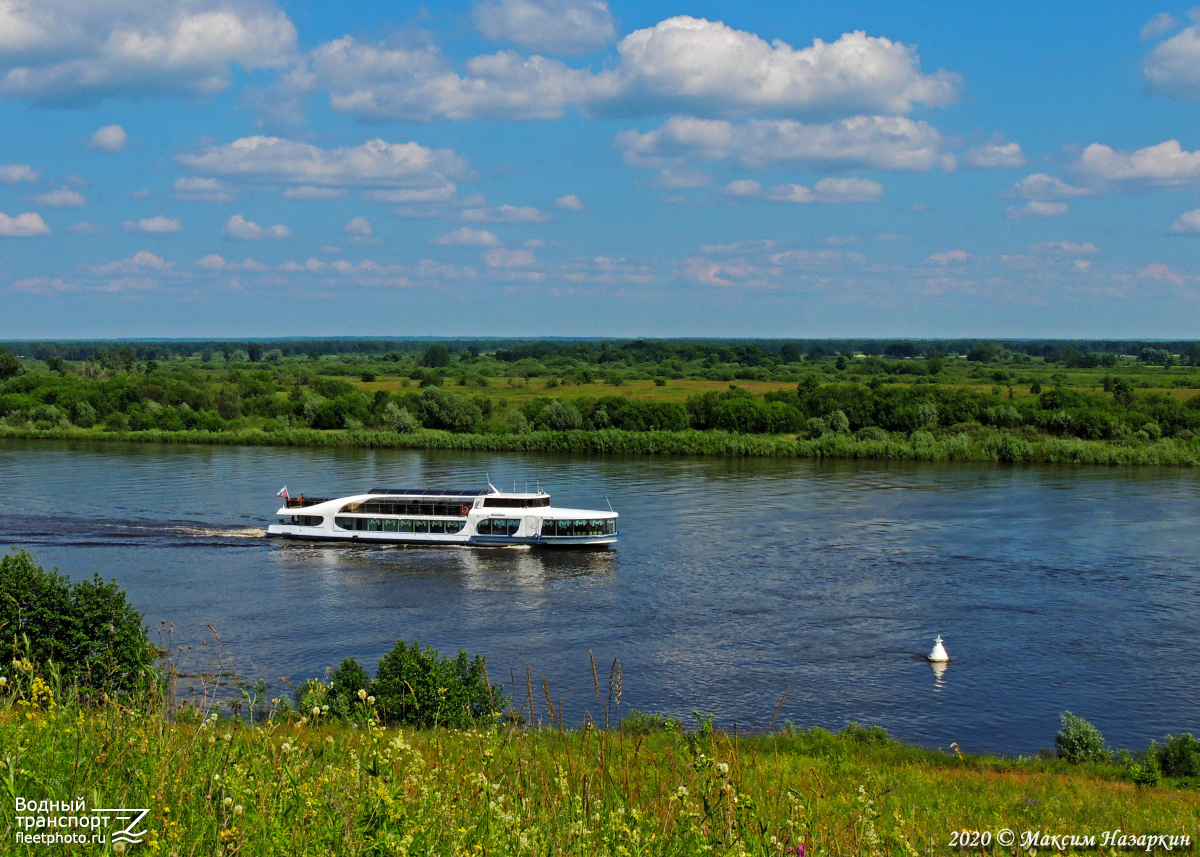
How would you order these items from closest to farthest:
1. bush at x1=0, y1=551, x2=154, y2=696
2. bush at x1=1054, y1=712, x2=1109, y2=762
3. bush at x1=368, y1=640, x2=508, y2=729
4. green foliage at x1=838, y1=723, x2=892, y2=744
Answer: bush at x1=1054, y1=712, x2=1109, y2=762 → bush at x1=368, y1=640, x2=508, y2=729 → green foliage at x1=838, y1=723, x2=892, y2=744 → bush at x1=0, y1=551, x2=154, y2=696

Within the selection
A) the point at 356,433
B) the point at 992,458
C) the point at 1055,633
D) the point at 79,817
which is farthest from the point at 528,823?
the point at 356,433

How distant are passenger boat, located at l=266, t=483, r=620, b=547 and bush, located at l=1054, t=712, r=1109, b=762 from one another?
29294 millimetres

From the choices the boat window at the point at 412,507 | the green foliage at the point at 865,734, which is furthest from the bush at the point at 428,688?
the boat window at the point at 412,507

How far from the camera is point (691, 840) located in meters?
5.65

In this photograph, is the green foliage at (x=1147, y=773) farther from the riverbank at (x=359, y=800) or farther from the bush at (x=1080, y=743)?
the riverbank at (x=359, y=800)

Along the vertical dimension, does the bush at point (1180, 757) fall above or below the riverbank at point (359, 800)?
below

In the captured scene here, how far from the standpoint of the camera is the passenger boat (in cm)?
5244

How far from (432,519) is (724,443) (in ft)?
140

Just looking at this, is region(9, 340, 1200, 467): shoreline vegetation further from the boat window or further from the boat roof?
the boat window

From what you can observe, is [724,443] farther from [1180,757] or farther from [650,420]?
[1180,757]

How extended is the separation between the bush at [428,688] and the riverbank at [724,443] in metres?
66.1

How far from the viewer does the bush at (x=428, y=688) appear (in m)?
23.7

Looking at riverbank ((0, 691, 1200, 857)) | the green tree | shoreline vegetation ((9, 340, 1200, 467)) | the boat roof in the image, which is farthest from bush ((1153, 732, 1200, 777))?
the green tree

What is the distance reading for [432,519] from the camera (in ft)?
175
